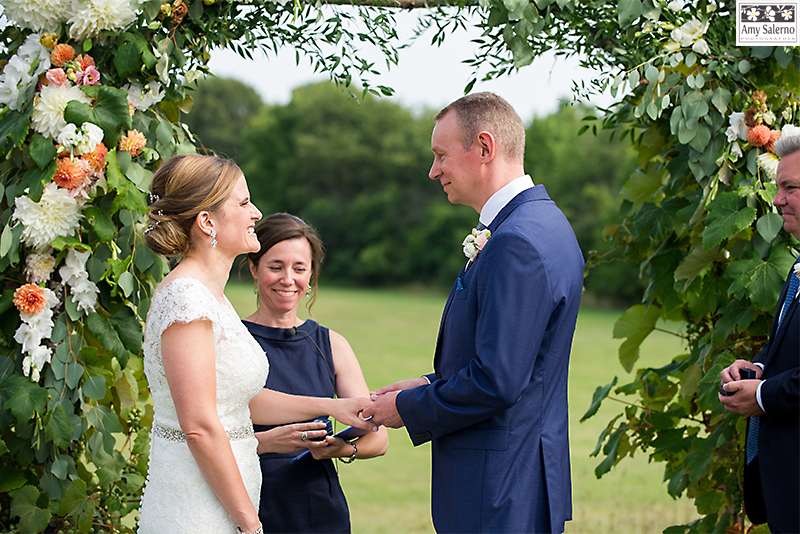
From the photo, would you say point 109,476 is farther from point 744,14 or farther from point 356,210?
point 356,210

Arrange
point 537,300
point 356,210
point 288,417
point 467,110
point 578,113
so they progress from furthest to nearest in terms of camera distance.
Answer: point 578,113
point 356,210
point 288,417
point 467,110
point 537,300

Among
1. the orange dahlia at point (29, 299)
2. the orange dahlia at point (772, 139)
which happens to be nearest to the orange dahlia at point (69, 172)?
the orange dahlia at point (29, 299)

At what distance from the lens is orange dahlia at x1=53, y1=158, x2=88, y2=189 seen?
8.09 feet

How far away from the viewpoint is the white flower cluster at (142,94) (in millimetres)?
2617

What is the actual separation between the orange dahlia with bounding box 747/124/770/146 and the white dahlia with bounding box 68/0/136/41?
2447mm

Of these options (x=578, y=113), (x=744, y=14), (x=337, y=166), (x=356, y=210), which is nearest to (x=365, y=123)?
(x=337, y=166)

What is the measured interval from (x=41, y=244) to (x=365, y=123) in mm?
48908

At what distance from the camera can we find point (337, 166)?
159ft

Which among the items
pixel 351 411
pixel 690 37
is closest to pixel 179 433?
pixel 351 411

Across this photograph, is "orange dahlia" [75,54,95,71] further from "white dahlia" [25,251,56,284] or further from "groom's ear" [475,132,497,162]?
"groom's ear" [475,132,497,162]

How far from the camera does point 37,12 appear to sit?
8.16ft

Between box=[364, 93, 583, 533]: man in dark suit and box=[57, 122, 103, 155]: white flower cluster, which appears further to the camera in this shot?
box=[57, 122, 103, 155]: white flower cluster

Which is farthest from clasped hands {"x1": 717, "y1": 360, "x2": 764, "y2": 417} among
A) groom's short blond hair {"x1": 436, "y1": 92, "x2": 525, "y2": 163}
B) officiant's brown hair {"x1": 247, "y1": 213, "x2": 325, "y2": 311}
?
officiant's brown hair {"x1": 247, "y1": 213, "x2": 325, "y2": 311}

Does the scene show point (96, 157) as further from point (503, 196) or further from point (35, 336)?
point (503, 196)
